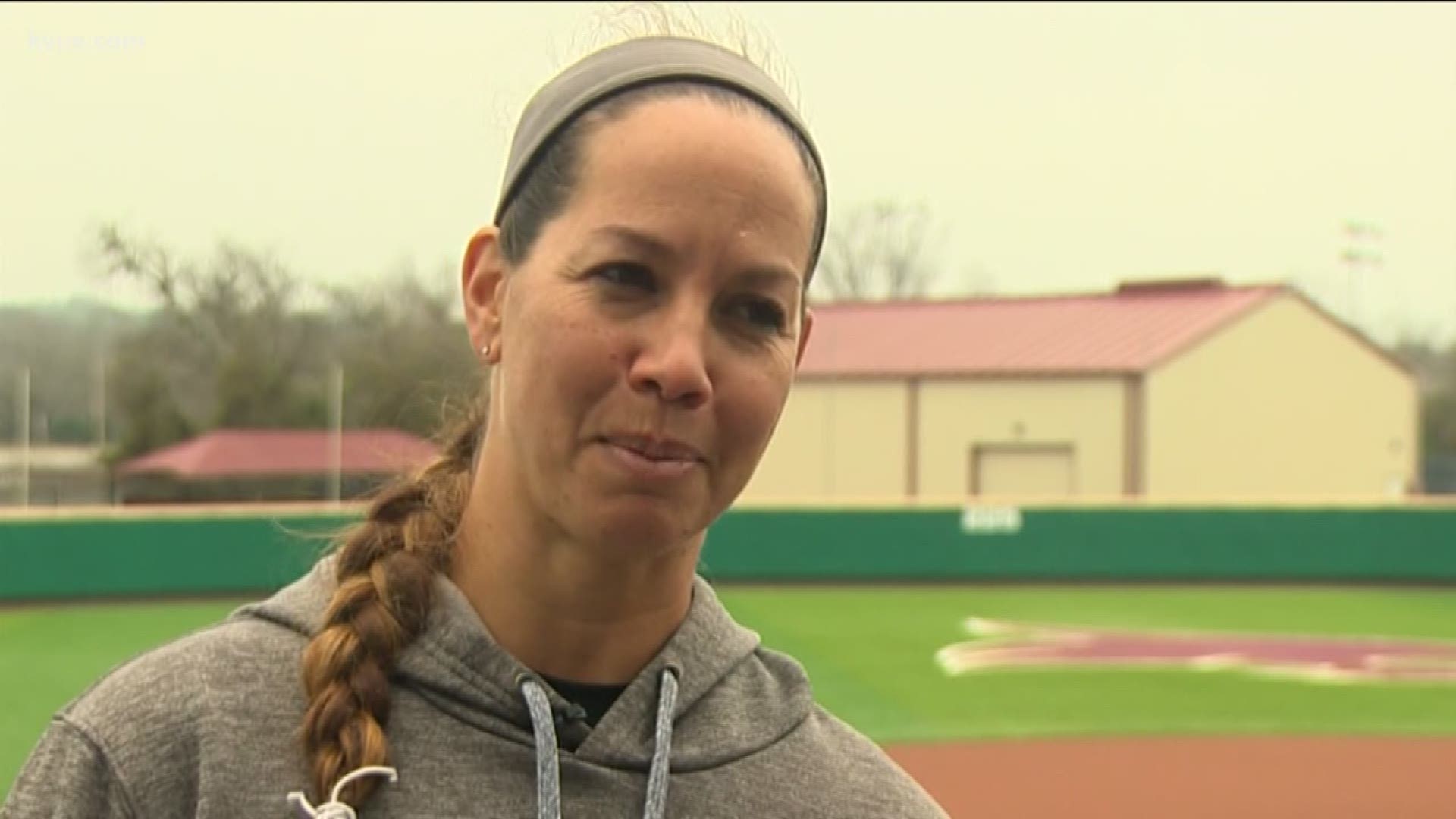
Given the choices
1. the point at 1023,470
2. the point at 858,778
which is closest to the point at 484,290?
the point at 858,778

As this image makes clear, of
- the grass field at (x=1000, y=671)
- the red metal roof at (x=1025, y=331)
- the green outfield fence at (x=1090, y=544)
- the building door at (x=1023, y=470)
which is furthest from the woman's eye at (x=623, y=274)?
the building door at (x=1023, y=470)

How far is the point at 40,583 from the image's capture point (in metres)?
15.2

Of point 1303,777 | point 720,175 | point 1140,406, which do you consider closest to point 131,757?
point 720,175

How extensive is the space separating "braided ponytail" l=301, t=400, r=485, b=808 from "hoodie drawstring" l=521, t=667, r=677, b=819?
13 centimetres

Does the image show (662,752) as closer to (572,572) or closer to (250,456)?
(572,572)

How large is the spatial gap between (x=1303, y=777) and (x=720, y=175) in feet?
26.6

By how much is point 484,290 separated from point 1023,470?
77.4 ft

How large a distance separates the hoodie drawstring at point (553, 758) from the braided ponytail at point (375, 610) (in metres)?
0.13

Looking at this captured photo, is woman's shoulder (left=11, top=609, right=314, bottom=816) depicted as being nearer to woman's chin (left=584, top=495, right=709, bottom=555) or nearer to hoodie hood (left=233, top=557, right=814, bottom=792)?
hoodie hood (left=233, top=557, right=814, bottom=792)

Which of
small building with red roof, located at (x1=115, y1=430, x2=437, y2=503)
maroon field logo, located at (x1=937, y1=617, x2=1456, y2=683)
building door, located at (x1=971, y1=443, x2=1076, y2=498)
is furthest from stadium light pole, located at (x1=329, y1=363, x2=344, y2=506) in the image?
building door, located at (x1=971, y1=443, x2=1076, y2=498)

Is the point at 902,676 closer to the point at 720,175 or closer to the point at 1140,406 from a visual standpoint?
the point at 720,175

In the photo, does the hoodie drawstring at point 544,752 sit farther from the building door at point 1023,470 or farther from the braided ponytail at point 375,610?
the building door at point 1023,470

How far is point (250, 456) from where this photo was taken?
55.4 ft

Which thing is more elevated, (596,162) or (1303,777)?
(596,162)
